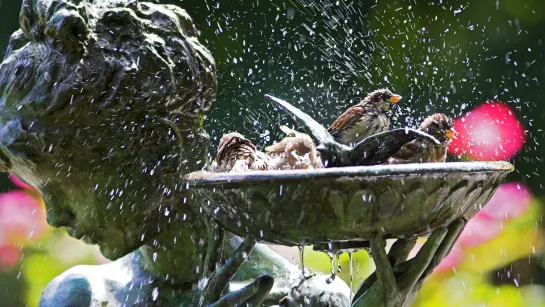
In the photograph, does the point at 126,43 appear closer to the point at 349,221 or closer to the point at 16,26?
the point at 349,221

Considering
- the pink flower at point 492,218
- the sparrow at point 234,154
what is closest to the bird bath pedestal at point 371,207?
Result: the sparrow at point 234,154

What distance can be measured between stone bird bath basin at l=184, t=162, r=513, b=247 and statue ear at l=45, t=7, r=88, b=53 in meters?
0.42

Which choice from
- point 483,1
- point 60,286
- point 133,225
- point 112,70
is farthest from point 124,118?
point 483,1

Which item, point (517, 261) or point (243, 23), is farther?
point (517, 261)

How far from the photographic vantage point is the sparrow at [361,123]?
1.76 metres

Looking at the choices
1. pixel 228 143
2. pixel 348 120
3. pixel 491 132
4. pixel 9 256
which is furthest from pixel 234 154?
pixel 9 256

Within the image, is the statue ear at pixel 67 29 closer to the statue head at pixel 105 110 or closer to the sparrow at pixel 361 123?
the statue head at pixel 105 110

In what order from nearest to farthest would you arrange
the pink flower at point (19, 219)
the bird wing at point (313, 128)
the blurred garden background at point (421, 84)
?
1. the bird wing at point (313, 128)
2. the blurred garden background at point (421, 84)
3. the pink flower at point (19, 219)

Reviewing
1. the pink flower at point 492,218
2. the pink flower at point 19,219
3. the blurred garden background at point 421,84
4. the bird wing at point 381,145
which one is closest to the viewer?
the bird wing at point 381,145

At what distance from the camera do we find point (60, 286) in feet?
6.28

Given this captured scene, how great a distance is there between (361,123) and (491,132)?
6.11 feet

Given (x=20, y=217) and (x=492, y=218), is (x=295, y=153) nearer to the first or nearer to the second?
(x=492, y=218)

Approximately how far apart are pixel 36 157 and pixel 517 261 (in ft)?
8.29

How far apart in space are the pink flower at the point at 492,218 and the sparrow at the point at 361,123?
1.60 meters
